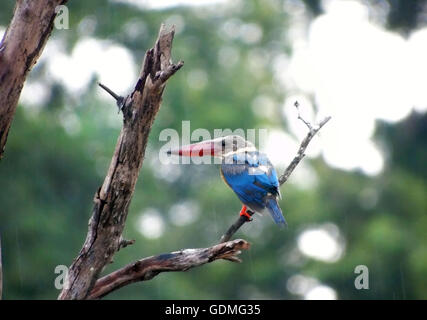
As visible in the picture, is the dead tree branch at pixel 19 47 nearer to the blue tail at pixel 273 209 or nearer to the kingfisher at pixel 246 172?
the kingfisher at pixel 246 172

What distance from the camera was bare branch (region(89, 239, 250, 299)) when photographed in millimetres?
5234

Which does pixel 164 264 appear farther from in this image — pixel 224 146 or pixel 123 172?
pixel 224 146

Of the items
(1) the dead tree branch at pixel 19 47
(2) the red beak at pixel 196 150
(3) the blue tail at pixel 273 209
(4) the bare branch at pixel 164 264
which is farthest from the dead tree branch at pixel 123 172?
(2) the red beak at pixel 196 150

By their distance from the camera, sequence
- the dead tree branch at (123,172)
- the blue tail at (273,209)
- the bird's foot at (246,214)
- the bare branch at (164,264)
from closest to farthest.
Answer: the dead tree branch at (123,172) < the bare branch at (164,264) < the bird's foot at (246,214) < the blue tail at (273,209)

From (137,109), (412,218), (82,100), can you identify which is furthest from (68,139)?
(137,109)

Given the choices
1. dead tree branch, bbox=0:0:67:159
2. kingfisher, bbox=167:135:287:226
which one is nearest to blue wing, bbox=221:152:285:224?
kingfisher, bbox=167:135:287:226

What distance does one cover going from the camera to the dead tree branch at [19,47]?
5293 mm

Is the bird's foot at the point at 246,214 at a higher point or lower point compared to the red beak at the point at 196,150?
lower

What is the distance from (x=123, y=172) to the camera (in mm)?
5152

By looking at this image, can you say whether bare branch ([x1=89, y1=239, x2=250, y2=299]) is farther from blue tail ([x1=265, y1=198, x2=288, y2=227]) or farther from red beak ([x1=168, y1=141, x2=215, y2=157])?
red beak ([x1=168, y1=141, x2=215, y2=157])

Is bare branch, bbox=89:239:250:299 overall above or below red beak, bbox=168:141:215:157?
below

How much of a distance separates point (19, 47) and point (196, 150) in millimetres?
2434

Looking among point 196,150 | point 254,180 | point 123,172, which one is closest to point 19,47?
point 123,172
